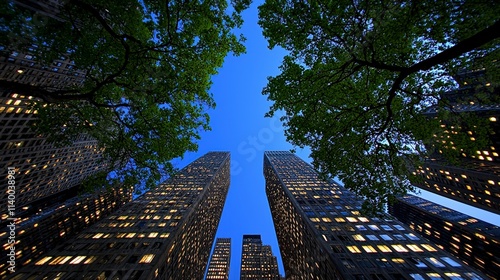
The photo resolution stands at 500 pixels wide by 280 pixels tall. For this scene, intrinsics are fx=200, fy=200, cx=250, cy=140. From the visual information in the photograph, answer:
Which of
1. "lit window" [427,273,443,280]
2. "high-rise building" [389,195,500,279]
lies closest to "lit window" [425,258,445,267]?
"lit window" [427,273,443,280]

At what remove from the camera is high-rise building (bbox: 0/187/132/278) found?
62.5 metres

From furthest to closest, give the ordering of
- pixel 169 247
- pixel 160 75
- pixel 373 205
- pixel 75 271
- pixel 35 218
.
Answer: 1. pixel 35 218
2. pixel 169 247
3. pixel 75 271
4. pixel 373 205
5. pixel 160 75

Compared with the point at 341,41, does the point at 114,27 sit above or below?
above

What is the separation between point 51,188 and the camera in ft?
252

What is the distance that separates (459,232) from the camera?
314ft

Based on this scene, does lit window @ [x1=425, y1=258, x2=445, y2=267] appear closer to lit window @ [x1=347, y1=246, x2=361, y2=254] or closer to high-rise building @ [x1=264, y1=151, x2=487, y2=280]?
high-rise building @ [x1=264, y1=151, x2=487, y2=280]

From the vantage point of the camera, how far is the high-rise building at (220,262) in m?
126

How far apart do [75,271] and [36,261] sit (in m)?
6.88

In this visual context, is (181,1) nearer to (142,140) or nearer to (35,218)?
(142,140)

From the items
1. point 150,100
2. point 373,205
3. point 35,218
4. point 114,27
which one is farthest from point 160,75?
point 35,218

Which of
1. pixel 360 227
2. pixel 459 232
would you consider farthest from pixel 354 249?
pixel 459 232

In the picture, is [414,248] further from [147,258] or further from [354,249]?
[147,258]

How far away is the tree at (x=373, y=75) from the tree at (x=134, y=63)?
4420 millimetres

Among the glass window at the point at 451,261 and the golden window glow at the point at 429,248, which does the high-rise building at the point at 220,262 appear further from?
the glass window at the point at 451,261
